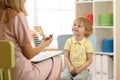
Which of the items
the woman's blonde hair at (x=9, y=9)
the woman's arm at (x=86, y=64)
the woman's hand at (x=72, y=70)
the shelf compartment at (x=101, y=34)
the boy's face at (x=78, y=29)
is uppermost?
the woman's blonde hair at (x=9, y=9)

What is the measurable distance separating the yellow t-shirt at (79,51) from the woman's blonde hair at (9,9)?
78 cm

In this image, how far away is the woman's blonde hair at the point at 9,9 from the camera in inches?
78.1

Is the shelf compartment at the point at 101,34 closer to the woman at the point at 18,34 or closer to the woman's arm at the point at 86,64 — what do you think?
the woman's arm at the point at 86,64

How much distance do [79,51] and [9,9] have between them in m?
0.88

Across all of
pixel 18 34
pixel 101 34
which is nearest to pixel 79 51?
pixel 18 34

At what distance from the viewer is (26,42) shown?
2.00m

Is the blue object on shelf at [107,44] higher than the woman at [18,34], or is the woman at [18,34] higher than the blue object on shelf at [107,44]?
the woman at [18,34]

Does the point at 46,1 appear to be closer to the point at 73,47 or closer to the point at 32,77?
the point at 73,47

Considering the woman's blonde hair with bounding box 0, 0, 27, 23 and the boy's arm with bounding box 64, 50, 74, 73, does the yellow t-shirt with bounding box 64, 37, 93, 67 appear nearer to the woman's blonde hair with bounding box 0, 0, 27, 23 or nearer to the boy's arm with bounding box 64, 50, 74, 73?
the boy's arm with bounding box 64, 50, 74, 73

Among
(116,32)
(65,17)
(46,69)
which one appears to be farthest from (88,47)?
(65,17)

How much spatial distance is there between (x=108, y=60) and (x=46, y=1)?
157 cm

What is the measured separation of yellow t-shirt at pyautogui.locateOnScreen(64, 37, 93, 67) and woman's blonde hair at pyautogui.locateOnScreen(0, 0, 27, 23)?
78 centimetres

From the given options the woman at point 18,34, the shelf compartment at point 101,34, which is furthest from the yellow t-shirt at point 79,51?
the shelf compartment at point 101,34

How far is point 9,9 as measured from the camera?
2012 millimetres
